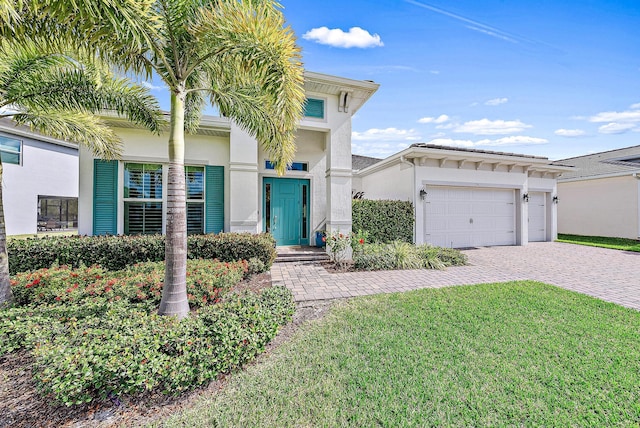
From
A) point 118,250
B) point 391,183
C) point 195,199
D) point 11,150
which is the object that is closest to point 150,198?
point 195,199

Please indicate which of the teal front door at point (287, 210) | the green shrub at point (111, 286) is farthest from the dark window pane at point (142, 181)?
the teal front door at point (287, 210)

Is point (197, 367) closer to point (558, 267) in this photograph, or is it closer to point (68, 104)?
point (68, 104)

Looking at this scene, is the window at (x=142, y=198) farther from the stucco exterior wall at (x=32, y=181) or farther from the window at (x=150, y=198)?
the stucco exterior wall at (x=32, y=181)

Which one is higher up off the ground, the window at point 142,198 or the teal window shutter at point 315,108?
the teal window shutter at point 315,108

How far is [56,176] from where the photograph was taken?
13969 mm

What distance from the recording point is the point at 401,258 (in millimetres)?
7250

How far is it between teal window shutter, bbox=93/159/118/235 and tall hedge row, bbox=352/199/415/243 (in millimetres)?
7365

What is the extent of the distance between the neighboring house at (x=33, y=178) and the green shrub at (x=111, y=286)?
10499mm

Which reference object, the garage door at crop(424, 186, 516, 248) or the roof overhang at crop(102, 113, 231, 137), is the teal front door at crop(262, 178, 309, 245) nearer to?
the roof overhang at crop(102, 113, 231, 137)

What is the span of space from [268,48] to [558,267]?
936 centimetres

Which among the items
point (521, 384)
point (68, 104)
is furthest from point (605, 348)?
point (68, 104)

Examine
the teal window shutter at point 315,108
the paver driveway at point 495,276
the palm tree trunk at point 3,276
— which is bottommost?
the paver driveway at point 495,276

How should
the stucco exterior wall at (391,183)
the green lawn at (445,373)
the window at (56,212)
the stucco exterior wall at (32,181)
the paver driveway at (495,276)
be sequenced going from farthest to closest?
the window at (56,212) → the stucco exterior wall at (32,181) → the stucco exterior wall at (391,183) → the paver driveway at (495,276) → the green lawn at (445,373)

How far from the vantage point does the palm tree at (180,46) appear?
285 centimetres
